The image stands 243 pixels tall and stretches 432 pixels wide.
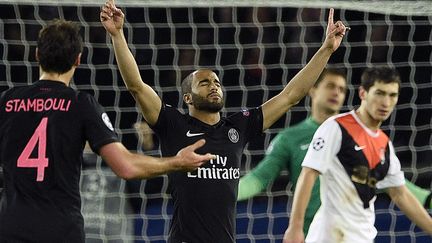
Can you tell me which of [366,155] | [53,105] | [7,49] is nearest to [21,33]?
[7,49]

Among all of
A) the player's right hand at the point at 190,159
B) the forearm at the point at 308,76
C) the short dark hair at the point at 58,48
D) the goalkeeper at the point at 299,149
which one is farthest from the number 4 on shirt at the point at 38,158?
the goalkeeper at the point at 299,149

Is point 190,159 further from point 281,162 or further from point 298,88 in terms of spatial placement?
point 281,162

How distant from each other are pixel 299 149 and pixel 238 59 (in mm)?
3418

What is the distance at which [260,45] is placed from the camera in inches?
388

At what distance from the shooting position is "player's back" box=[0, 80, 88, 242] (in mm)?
4766

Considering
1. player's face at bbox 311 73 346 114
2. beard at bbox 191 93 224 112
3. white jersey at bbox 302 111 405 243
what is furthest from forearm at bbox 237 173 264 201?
beard at bbox 191 93 224 112

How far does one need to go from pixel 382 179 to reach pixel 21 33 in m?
4.68

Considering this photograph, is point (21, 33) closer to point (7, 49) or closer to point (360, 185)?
point (7, 49)

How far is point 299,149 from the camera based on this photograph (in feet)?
23.4

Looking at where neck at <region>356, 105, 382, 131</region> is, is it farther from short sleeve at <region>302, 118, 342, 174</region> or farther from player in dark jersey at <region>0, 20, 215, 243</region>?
player in dark jersey at <region>0, 20, 215, 243</region>

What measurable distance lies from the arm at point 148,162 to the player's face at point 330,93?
267 centimetres

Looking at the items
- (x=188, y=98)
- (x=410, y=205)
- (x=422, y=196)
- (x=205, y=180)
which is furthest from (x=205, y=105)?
(x=422, y=196)

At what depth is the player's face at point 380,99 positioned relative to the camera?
6.76 metres

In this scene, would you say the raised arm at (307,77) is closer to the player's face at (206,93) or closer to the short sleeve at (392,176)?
the player's face at (206,93)
